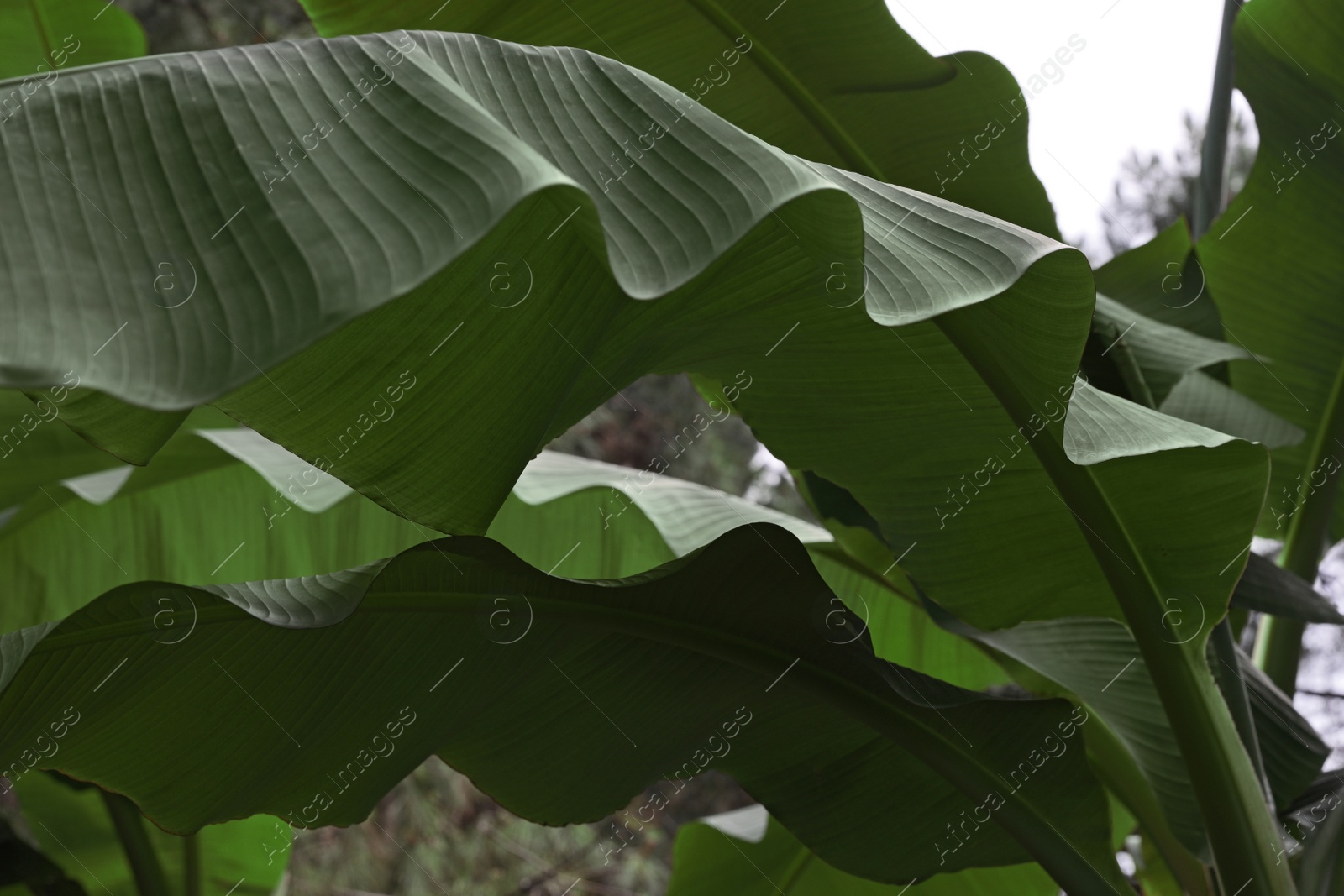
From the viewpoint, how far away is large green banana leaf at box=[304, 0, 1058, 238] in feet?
2.90

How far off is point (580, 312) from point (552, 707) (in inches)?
13.5

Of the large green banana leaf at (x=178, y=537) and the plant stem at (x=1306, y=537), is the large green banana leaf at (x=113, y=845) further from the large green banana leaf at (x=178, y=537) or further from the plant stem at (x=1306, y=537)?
the plant stem at (x=1306, y=537)

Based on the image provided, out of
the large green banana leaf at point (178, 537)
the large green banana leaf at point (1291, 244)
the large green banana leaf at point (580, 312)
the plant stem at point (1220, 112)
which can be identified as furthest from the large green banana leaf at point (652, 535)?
the plant stem at point (1220, 112)

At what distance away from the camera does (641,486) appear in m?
1.13

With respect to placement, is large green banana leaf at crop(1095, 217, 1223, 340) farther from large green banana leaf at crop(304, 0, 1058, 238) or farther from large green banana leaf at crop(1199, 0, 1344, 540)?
large green banana leaf at crop(304, 0, 1058, 238)

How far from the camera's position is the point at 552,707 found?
29.0 inches

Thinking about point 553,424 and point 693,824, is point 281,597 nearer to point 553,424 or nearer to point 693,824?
point 553,424

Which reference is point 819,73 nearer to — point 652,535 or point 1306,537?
point 652,535

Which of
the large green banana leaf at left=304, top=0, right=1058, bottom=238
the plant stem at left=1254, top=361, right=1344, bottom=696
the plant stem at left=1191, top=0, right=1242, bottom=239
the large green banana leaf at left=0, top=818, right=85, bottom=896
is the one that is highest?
the large green banana leaf at left=304, top=0, right=1058, bottom=238

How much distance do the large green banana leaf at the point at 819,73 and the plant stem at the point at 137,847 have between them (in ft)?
3.51

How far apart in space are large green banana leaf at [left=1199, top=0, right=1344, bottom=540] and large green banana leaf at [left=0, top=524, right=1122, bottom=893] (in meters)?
0.55

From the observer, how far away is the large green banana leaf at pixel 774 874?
3.60 feet

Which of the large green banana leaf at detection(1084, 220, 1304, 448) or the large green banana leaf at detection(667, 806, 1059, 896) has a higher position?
the large green banana leaf at detection(1084, 220, 1304, 448)

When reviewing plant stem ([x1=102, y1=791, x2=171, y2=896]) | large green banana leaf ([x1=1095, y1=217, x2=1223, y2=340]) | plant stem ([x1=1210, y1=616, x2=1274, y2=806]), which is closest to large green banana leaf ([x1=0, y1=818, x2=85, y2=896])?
plant stem ([x1=102, y1=791, x2=171, y2=896])
